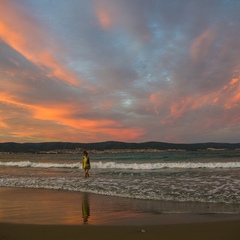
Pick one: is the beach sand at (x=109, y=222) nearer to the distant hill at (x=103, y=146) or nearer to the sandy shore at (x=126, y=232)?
the sandy shore at (x=126, y=232)

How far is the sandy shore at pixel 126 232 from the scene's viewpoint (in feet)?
21.4

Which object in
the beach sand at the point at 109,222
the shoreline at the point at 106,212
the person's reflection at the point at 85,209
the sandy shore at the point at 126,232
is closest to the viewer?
the sandy shore at the point at 126,232

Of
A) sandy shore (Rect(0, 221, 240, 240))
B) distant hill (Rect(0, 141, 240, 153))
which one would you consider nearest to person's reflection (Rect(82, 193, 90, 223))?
sandy shore (Rect(0, 221, 240, 240))

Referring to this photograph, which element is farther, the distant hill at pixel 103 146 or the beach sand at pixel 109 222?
the distant hill at pixel 103 146

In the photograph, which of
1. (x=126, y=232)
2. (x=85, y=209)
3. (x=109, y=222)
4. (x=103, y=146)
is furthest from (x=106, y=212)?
(x=103, y=146)

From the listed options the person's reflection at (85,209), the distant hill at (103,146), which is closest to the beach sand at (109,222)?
the person's reflection at (85,209)

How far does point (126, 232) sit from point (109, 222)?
3.47ft

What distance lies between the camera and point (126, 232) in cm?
686

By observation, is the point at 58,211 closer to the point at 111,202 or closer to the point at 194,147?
the point at 111,202

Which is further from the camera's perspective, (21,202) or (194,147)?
(194,147)

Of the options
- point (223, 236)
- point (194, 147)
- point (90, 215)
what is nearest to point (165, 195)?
point (90, 215)

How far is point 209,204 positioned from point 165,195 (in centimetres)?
221

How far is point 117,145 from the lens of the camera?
121 meters

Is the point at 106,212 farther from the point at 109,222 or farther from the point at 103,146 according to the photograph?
the point at 103,146
